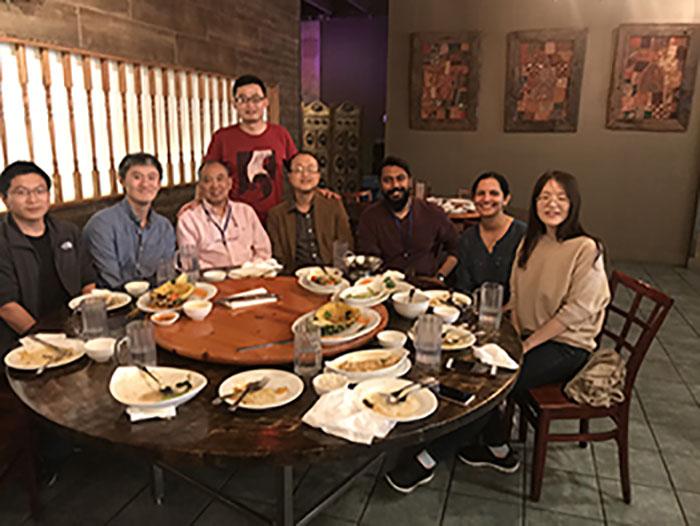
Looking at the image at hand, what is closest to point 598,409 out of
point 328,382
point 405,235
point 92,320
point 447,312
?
point 447,312

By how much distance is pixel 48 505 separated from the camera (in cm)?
→ 208

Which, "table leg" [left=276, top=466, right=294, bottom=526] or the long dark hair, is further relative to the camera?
the long dark hair

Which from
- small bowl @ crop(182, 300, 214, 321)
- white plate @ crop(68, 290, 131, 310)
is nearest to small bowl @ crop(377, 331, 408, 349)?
small bowl @ crop(182, 300, 214, 321)

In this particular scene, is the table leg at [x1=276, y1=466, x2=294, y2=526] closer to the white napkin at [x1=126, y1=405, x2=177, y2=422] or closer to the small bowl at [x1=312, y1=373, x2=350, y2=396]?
the small bowl at [x1=312, y1=373, x2=350, y2=396]

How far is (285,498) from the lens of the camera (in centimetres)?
176

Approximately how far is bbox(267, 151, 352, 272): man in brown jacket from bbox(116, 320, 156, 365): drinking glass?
5.27ft

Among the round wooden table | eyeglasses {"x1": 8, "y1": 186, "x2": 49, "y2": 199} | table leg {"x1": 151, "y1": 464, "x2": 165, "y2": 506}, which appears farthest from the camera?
eyeglasses {"x1": 8, "y1": 186, "x2": 49, "y2": 199}

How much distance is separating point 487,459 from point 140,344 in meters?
1.51

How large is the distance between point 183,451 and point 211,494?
80 centimetres

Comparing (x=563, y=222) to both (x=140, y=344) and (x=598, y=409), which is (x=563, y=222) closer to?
(x=598, y=409)

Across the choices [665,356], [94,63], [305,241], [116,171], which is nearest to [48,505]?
[305,241]

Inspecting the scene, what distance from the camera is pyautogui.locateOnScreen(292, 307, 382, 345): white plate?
1731 millimetres

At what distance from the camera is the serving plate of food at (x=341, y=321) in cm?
176

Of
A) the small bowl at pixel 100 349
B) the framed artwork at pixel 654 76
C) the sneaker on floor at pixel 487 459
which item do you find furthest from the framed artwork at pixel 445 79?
the small bowl at pixel 100 349
